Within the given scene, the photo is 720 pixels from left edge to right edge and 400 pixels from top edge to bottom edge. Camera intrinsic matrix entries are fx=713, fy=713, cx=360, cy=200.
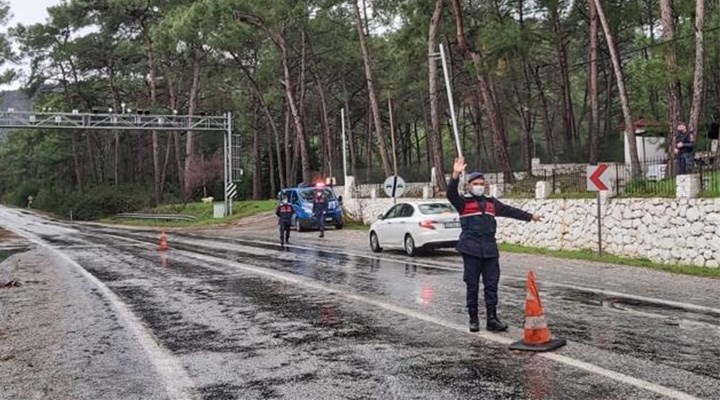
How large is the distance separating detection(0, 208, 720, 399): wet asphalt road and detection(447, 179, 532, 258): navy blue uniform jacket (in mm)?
929

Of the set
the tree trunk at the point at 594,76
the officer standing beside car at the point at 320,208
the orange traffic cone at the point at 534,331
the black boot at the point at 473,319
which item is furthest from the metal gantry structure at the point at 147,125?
the orange traffic cone at the point at 534,331

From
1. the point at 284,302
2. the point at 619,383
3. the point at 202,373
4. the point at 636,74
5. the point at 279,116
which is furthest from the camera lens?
the point at 279,116

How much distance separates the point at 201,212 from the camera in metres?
51.8

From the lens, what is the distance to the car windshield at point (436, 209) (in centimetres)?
1861

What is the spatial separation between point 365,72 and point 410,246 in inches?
1233

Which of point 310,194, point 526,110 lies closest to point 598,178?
point 310,194

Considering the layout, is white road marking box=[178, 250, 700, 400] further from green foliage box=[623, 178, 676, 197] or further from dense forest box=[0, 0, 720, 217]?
dense forest box=[0, 0, 720, 217]

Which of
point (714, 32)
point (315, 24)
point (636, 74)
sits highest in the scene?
point (315, 24)

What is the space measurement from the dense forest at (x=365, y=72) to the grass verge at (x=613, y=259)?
21.0ft

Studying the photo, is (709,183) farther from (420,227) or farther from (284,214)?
(284,214)

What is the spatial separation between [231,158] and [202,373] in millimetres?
45139

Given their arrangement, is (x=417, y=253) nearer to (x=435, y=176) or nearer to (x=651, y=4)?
(x=435, y=176)

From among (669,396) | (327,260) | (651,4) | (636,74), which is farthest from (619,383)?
(651,4)

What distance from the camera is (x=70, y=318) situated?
9.91 meters
